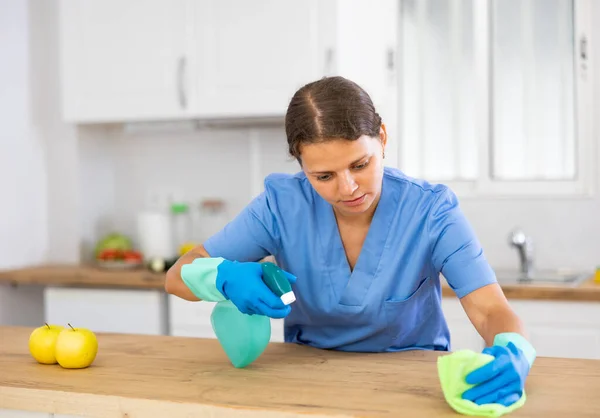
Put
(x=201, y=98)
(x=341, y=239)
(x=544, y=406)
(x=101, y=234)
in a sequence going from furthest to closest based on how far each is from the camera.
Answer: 1. (x=101, y=234)
2. (x=201, y=98)
3. (x=341, y=239)
4. (x=544, y=406)

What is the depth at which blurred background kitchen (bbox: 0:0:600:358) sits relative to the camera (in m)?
3.29

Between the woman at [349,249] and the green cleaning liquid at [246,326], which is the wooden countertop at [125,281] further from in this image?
the green cleaning liquid at [246,326]

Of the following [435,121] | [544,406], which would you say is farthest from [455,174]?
[544,406]

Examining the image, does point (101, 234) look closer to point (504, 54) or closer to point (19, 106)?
point (19, 106)

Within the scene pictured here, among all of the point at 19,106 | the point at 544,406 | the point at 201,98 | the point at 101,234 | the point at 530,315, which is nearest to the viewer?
the point at 544,406

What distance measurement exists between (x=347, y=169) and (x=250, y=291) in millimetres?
309

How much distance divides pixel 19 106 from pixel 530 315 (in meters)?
2.32

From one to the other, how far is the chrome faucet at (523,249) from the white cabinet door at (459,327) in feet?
1.39

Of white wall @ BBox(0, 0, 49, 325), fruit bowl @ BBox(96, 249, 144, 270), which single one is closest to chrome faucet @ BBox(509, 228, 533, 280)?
fruit bowl @ BBox(96, 249, 144, 270)

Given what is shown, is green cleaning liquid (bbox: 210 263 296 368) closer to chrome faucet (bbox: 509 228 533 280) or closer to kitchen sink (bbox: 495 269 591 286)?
kitchen sink (bbox: 495 269 591 286)

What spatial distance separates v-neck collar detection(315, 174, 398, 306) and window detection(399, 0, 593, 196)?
172cm

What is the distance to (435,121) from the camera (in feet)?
11.7

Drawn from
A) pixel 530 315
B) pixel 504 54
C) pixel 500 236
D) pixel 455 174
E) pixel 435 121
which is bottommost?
pixel 530 315

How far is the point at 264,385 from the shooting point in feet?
4.99
